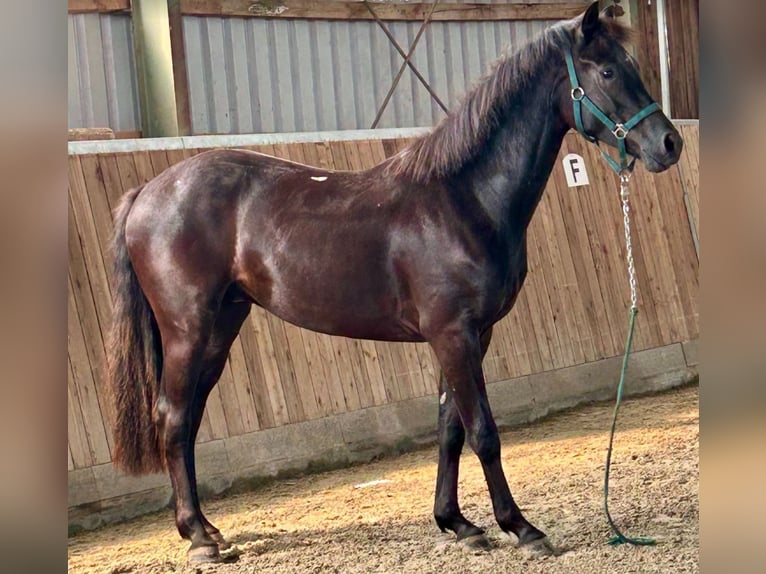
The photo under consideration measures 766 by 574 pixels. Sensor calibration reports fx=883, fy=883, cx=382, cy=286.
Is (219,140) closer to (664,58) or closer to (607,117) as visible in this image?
(607,117)

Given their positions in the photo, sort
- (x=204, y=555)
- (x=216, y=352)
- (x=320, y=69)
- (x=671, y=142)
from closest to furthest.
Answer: (x=671, y=142) → (x=204, y=555) → (x=216, y=352) → (x=320, y=69)

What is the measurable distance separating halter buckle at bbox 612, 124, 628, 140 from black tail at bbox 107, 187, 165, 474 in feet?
5.72

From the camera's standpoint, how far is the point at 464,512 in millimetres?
3529

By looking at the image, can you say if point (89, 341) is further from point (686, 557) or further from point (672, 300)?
point (672, 300)

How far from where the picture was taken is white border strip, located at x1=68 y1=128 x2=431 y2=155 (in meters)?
4.09

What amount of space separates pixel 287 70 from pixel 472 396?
3.32 meters

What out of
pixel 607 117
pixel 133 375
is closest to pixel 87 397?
pixel 133 375

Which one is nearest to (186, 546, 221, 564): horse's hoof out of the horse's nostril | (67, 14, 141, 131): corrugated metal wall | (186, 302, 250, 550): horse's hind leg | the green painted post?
(186, 302, 250, 550): horse's hind leg

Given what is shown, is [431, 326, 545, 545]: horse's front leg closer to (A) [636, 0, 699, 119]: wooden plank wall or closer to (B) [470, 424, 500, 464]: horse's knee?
(B) [470, 424, 500, 464]: horse's knee

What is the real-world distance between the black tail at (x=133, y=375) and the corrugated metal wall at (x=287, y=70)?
1.96m

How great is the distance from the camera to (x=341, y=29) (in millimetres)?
5781

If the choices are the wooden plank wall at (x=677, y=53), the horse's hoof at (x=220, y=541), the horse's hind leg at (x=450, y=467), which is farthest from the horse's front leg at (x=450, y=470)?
the wooden plank wall at (x=677, y=53)

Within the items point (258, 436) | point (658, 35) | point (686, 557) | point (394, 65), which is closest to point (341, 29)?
point (394, 65)

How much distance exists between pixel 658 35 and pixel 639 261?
182cm
